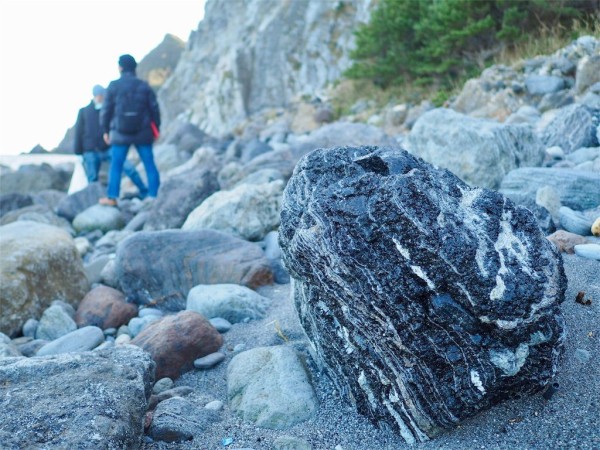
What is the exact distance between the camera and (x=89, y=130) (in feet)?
35.8

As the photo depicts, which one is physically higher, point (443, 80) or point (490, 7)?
point (490, 7)

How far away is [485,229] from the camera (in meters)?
2.41

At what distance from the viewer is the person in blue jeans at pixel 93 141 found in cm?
1078

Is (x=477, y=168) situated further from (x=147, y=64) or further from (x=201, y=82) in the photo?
(x=147, y=64)

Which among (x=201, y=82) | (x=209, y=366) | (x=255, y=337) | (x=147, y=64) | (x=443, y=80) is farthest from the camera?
(x=147, y=64)

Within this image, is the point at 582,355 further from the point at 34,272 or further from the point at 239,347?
the point at 34,272

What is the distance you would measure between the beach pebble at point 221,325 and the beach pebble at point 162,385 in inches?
24.5

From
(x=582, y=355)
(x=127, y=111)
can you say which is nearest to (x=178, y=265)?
(x=582, y=355)

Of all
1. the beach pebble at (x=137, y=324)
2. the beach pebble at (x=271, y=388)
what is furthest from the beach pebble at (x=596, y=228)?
the beach pebble at (x=137, y=324)

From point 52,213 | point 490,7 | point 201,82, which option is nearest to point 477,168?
point 52,213

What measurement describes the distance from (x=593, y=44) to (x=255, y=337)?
8139mm

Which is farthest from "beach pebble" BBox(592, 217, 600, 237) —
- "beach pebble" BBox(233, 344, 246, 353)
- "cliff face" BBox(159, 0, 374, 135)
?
"cliff face" BBox(159, 0, 374, 135)

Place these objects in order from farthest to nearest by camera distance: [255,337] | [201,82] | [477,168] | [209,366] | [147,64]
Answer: [147,64] < [201,82] < [477,168] < [255,337] < [209,366]

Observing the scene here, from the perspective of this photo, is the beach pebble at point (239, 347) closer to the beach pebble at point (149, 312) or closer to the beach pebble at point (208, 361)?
the beach pebble at point (208, 361)
